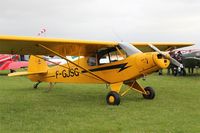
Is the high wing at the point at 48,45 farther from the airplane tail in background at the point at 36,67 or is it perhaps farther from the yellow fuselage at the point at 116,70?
the airplane tail in background at the point at 36,67

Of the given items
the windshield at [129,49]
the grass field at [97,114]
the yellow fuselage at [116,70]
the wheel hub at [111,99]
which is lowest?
the grass field at [97,114]

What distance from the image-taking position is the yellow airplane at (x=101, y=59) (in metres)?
10.4

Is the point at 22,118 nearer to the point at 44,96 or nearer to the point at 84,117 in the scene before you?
the point at 84,117

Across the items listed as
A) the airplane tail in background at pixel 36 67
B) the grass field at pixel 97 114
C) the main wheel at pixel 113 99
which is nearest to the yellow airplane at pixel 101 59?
the main wheel at pixel 113 99

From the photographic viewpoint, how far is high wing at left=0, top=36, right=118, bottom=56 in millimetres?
9997

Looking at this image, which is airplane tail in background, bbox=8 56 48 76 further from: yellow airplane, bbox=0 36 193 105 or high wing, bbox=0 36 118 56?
high wing, bbox=0 36 118 56

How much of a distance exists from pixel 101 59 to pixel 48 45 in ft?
6.54

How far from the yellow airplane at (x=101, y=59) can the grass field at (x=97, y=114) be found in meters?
0.70

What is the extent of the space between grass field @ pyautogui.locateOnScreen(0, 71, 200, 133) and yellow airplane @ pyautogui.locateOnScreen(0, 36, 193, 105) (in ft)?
2.29

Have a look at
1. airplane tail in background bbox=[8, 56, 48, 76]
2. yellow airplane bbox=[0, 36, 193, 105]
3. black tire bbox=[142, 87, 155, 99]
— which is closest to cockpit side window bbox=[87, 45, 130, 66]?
yellow airplane bbox=[0, 36, 193, 105]

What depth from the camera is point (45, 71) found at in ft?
46.9

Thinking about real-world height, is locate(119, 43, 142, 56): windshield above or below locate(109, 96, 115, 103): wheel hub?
above

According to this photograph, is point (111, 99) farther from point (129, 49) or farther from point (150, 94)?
point (150, 94)

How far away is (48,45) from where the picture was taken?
10867 millimetres
